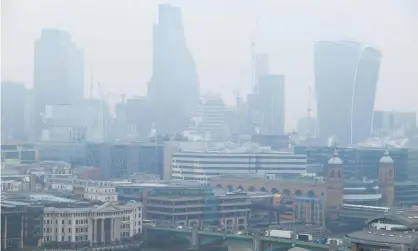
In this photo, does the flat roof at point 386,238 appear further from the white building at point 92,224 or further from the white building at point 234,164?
the white building at point 234,164

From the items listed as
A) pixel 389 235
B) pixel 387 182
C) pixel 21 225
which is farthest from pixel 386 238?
pixel 387 182

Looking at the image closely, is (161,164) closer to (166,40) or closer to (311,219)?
(311,219)

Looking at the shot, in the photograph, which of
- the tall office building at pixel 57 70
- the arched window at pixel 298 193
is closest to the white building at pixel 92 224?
the arched window at pixel 298 193

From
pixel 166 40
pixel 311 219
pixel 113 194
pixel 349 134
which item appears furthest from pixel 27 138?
pixel 311 219

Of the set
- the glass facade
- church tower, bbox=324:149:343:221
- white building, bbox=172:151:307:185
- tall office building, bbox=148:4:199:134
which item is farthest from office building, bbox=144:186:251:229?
tall office building, bbox=148:4:199:134

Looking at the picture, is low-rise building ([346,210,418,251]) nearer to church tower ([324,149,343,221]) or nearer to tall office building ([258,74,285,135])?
church tower ([324,149,343,221])

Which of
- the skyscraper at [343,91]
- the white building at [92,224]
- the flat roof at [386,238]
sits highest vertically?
the skyscraper at [343,91]
